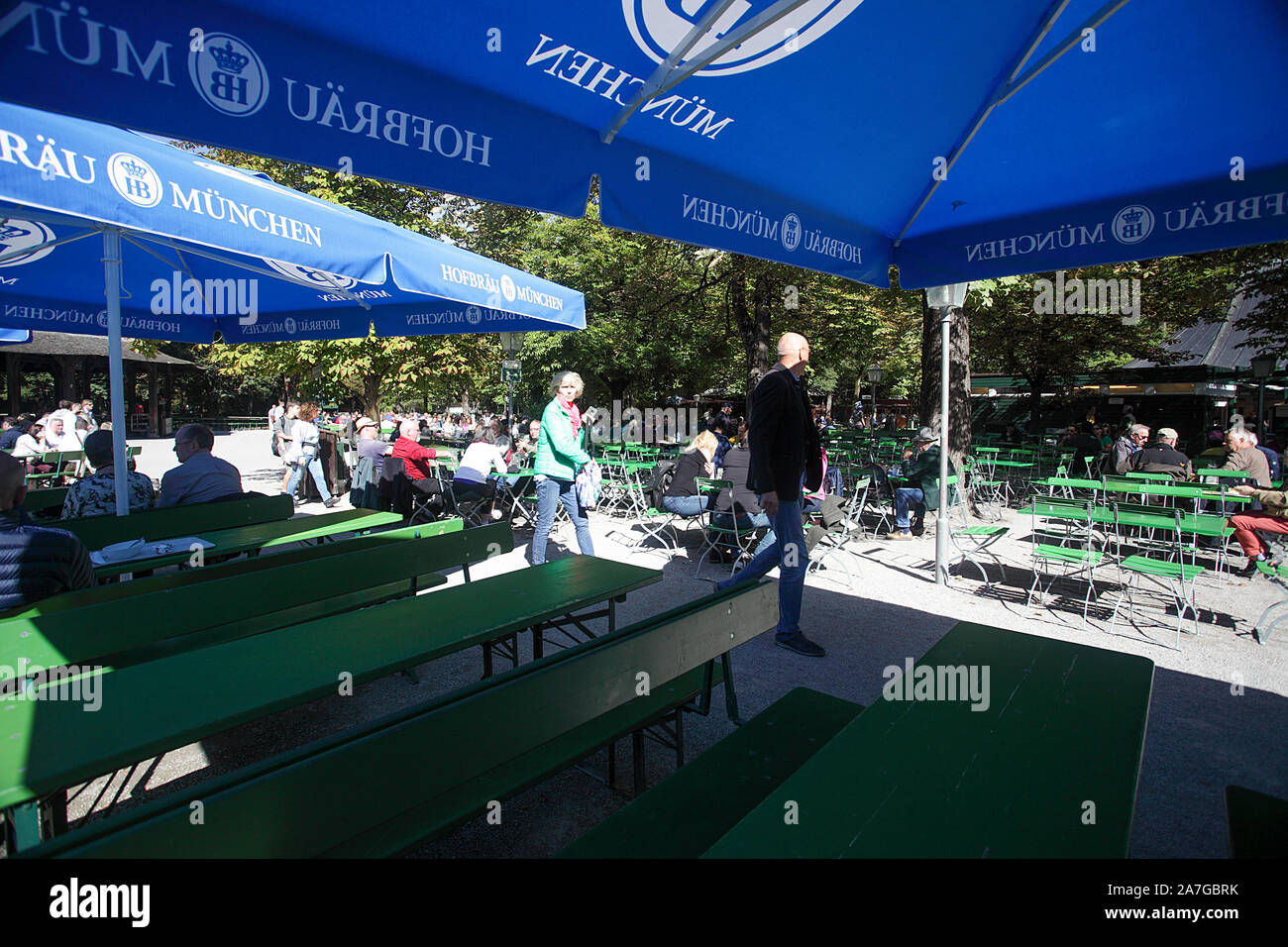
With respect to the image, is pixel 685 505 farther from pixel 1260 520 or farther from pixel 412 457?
pixel 1260 520

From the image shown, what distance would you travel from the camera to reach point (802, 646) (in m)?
4.62

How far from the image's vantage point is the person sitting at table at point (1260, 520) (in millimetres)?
6023

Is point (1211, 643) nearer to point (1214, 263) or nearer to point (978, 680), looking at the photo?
point (978, 680)

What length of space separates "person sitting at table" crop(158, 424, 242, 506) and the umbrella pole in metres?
0.56

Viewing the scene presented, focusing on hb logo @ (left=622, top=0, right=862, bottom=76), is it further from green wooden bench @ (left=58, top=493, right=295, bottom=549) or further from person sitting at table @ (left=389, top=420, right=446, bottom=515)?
person sitting at table @ (left=389, top=420, right=446, bottom=515)

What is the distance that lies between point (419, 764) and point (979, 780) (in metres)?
1.47

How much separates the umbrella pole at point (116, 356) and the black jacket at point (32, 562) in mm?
1260

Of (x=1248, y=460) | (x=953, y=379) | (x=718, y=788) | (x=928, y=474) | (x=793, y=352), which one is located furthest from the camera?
(x=953, y=379)

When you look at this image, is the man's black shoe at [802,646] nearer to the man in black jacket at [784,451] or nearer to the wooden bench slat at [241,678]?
the man in black jacket at [784,451]

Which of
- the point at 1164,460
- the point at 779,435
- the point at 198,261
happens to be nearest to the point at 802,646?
the point at 779,435

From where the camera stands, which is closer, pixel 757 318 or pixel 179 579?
pixel 179 579

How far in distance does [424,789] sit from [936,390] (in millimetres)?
10562

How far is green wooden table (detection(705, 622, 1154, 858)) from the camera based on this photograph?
1488 mm

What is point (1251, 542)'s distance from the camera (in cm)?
637
